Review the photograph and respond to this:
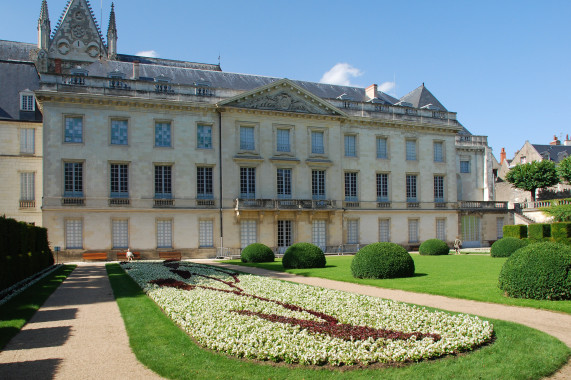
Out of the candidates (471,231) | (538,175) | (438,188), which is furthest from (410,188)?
(538,175)

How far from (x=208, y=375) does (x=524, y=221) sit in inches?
1651

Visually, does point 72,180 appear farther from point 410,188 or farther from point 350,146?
point 410,188

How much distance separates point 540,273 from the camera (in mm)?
11172

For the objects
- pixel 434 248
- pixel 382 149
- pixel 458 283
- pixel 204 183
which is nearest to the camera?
pixel 458 283

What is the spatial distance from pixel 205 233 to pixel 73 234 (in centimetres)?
831

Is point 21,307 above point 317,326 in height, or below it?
below

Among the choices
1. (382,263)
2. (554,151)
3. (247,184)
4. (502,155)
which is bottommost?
(382,263)

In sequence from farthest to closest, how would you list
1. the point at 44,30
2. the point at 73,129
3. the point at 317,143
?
the point at 44,30 < the point at 317,143 < the point at 73,129

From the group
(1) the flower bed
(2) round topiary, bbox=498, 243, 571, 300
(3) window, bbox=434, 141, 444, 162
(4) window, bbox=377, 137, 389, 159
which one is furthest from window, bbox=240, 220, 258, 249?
(2) round topiary, bbox=498, 243, 571, 300

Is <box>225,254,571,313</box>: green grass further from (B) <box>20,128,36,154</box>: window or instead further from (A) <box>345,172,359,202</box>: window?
(B) <box>20,128,36,154</box>: window

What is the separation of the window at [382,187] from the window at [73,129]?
22.2 metres

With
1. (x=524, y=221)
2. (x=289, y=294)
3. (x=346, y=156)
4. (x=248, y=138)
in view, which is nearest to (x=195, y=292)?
(x=289, y=294)

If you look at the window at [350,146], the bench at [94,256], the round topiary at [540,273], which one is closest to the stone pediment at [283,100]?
the window at [350,146]

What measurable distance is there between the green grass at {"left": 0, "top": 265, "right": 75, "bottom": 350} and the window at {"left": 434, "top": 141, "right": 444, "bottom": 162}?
31990 millimetres
